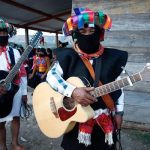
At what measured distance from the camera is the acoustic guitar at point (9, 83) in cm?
365

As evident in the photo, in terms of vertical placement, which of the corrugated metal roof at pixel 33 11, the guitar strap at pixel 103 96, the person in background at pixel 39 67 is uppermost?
the guitar strap at pixel 103 96

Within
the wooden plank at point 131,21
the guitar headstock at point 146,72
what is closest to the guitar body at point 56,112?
the guitar headstock at point 146,72

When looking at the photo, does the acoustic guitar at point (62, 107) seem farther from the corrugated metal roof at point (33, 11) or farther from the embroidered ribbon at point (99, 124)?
the corrugated metal roof at point (33, 11)

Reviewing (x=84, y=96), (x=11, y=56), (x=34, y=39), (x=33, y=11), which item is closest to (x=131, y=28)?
(x=34, y=39)

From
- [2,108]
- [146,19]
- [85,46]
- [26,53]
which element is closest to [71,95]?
[85,46]

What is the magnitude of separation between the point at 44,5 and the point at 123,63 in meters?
8.25

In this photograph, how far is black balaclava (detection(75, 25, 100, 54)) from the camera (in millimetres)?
2570

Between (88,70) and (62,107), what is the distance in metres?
0.41

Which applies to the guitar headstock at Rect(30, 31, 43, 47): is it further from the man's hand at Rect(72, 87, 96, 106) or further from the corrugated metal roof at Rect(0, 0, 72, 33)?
the corrugated metal roof at Rect(0, 0, 72, 33)

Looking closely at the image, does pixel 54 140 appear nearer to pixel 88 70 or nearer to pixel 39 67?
pixel 88 70

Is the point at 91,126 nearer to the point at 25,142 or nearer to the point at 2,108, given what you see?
the point at 2,108

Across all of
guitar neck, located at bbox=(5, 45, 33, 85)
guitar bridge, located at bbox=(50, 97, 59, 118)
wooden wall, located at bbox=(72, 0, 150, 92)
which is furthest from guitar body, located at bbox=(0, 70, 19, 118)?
wooden wall, located at bbox=(72, 0, 150, 92)

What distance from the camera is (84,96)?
2.45 metres

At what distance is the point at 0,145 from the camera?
4023mm
